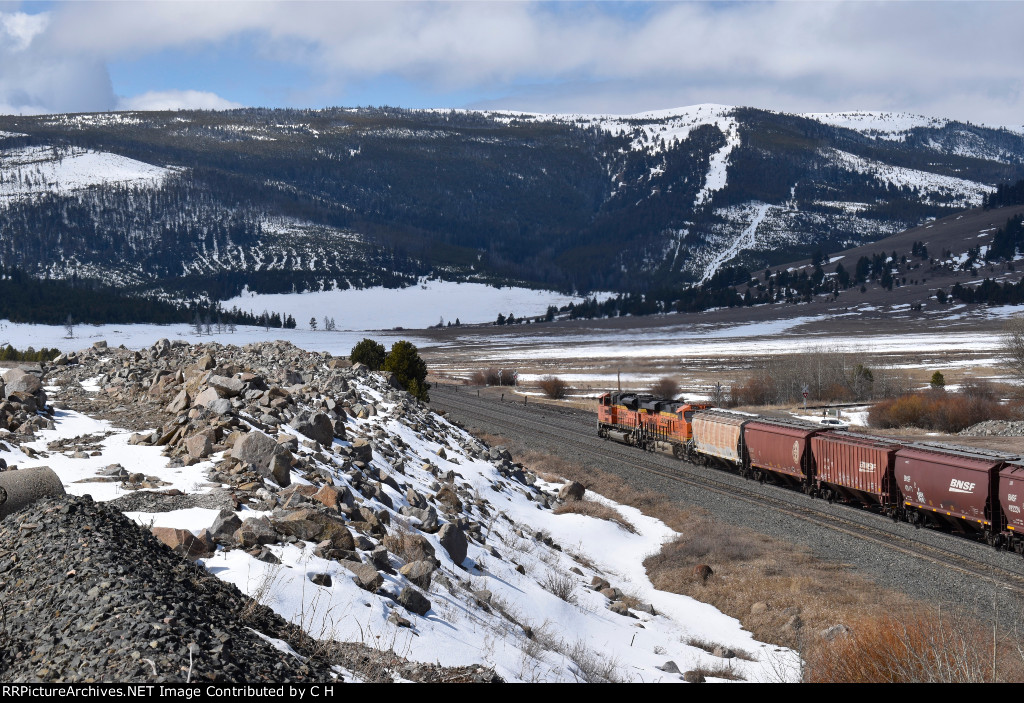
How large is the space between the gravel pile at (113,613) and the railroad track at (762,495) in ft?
70.6

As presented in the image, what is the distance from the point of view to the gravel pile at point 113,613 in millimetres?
7777

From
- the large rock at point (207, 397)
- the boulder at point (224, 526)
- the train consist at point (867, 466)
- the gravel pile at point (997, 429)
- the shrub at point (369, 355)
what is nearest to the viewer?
the boulder at point (224, 526)

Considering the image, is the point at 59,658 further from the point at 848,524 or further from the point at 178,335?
the point at 178,335

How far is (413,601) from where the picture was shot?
42.7ft

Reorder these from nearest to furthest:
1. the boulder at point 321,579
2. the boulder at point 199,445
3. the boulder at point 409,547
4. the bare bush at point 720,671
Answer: the boulder at point 321,579 < the bare bush at point 720,671 < the boulder at point 409,547 < the boulder at point 199,445

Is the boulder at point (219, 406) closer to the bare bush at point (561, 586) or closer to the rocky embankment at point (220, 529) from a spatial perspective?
the rocky embankment at point (220, 529)

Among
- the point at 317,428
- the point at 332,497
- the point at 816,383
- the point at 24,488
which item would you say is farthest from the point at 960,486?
the point at 816,383

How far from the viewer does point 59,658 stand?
7.93 metres

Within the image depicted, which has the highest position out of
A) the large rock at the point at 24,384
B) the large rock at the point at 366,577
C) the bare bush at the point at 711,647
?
the large rock at the point at 24,384

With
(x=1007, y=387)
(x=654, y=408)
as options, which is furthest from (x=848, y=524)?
(x=1007, y=387)

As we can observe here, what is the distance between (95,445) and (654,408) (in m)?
35.7

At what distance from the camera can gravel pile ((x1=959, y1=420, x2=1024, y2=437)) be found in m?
52.0

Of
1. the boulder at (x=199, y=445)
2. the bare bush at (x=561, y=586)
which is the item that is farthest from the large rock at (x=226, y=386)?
the bare bush at (x=561, y=586)

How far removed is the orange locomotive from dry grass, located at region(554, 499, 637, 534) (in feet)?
46.0
